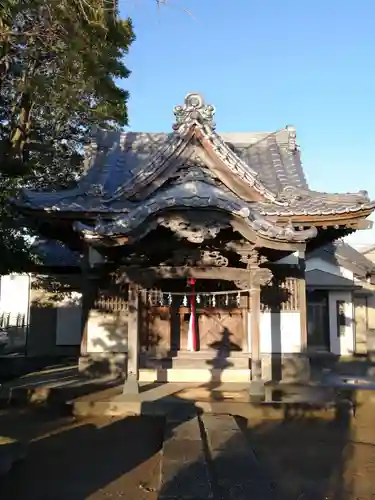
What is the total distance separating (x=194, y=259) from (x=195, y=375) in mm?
2850

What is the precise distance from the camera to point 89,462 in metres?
6.53

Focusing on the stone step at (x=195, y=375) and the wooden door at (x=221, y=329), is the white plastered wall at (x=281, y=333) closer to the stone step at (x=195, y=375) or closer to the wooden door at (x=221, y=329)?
the wooden door at (x=221, y=329)

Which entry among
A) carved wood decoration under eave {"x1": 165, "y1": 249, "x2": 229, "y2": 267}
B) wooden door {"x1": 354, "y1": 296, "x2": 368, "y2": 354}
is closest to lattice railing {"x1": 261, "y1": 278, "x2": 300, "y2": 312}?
carved wood decoration under eave {"x1": 165, "y1": 249, "x2": 229, "y2": 267}

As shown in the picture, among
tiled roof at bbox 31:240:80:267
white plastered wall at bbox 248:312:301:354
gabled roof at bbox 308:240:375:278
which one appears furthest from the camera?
gabled roof at bbox 308:240:375:278

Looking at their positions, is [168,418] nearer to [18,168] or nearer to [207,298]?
[207,298]

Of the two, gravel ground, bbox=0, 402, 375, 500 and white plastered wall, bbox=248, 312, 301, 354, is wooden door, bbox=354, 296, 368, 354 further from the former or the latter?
gravel ground, bbox=0, 402, 375, 500

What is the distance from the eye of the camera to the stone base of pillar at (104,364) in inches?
449

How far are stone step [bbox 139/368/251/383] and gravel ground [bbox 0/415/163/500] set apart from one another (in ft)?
7.99

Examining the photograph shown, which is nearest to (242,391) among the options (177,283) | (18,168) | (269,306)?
(269,306)

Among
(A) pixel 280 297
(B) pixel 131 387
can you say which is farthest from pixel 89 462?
(A) pixel 280 297

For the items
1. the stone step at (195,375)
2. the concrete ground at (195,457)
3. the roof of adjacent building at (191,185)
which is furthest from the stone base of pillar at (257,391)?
the roof of adjacent building at (191,185)

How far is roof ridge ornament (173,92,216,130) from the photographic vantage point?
39.5ft

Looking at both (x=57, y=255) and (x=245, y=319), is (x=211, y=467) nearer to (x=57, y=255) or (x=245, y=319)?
(x=245, y=319)

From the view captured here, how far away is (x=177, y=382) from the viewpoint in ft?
37.0
